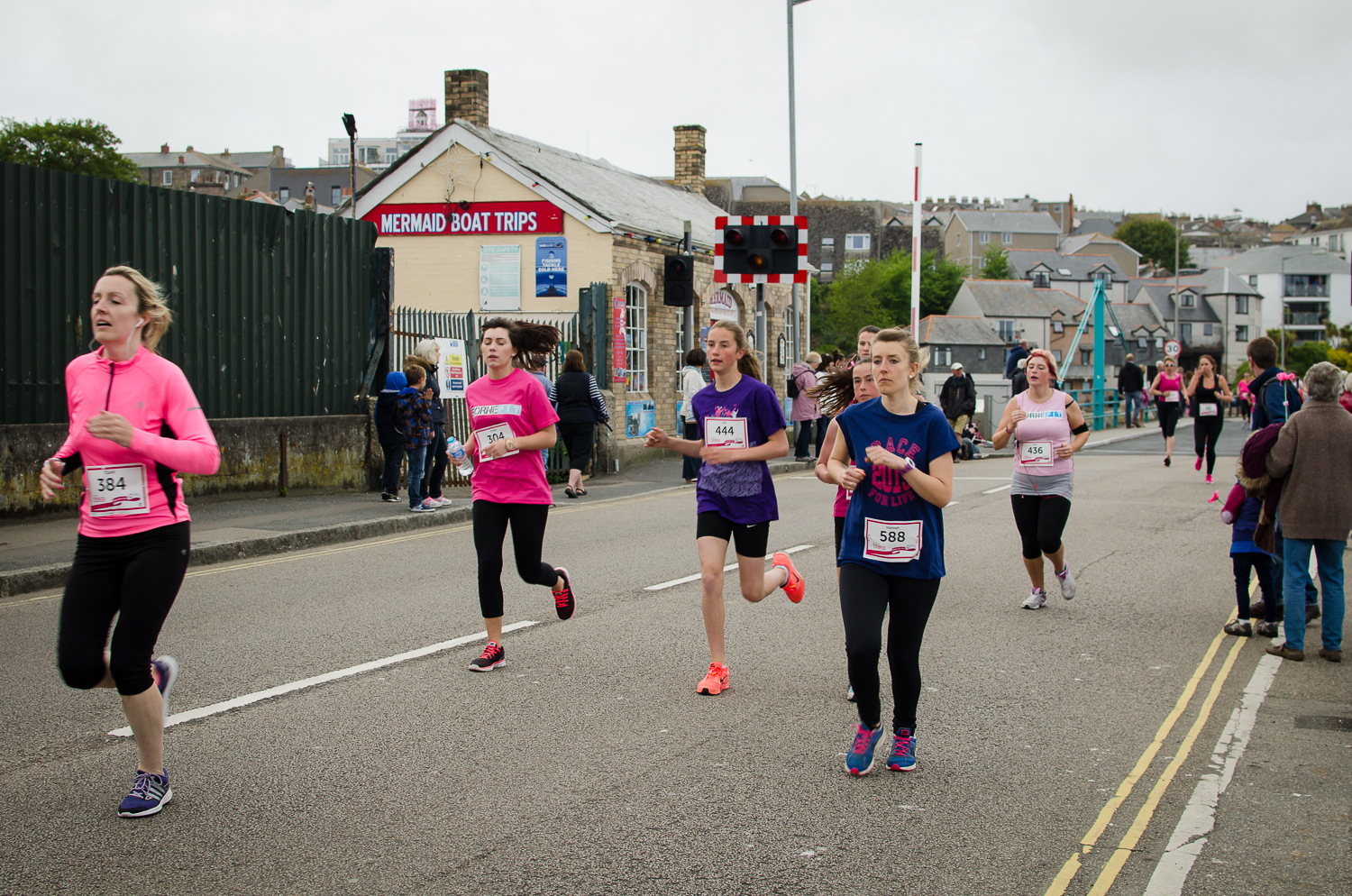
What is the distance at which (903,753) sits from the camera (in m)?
4.72

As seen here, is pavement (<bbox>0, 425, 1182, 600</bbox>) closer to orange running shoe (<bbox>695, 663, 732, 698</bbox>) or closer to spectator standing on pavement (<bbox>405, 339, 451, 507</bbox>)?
spectator standing on pavement (<bbox>405, 339, 451, 507</bbox>)

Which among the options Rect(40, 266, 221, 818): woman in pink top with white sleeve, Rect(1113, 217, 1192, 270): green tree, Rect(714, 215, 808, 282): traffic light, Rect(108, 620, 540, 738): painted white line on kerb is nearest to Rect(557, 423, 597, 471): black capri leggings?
Rect(714, 215, 808, 282): traffic light

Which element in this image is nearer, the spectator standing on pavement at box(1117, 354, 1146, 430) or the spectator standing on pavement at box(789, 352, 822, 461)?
the spectator standing on pavement at box(789, 352, 822, 461)

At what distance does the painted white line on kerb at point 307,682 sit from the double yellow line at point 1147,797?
378 centimetres

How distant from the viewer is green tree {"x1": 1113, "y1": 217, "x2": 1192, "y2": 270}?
5650 inches

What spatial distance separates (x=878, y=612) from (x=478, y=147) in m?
19.7

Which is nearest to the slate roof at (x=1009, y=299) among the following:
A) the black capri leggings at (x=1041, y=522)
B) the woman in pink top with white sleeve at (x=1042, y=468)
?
the woman in pink top with white sleeve at (x=1042, y=468)

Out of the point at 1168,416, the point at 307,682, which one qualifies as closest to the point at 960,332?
the point at 1168,416

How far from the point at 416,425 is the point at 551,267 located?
968 cm

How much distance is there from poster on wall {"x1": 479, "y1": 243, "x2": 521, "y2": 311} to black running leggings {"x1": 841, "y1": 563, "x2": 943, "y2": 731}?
61.0 feet

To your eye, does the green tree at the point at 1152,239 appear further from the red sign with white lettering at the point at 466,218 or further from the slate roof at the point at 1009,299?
the red sign with white lettering at the point at 466,218

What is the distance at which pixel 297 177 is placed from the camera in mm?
111375

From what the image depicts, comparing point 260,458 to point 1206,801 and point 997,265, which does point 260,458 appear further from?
point 997,265

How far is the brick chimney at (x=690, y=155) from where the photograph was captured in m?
33.8
